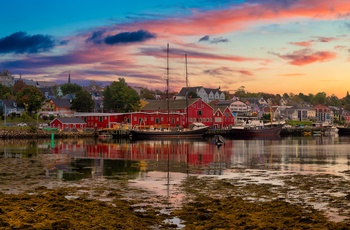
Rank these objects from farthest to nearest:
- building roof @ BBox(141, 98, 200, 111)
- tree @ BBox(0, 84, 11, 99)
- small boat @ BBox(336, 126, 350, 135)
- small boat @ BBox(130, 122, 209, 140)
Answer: tree @ BBox(0, 84, 11, 99) → small boat @ BBox(336, 126, 350, 135) → building roof @ BBox(141, 98, 200, 111) → small boat @ BBox(130, 122, 209, 140)

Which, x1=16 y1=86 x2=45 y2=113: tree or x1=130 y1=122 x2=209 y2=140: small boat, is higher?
x1=16 y1=86 x2=45 y2=113: tree

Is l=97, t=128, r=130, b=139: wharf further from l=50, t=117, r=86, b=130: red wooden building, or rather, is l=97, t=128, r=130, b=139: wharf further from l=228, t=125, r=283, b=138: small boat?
l=228, t=125, r=283, b=138: small boat

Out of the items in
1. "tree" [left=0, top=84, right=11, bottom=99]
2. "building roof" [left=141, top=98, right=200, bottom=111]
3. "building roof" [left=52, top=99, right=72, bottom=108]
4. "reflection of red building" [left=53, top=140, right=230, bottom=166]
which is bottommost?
"reflection of red building" [left=53, top=140, right=230, bottom=166]

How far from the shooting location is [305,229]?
47.1 ft

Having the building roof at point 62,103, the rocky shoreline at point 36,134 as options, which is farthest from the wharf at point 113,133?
the building roof at point 62,103

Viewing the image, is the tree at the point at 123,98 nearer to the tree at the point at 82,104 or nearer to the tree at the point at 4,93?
the tree at the point at 82,104

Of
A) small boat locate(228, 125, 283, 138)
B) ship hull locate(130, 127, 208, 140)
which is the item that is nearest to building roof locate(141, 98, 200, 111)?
small boat locate(228, 125, 283, 138)

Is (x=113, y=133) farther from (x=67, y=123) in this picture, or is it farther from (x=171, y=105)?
(x=171, y=105)

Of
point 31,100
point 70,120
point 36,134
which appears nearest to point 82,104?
point 31,100

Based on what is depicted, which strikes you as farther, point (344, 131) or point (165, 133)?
point (344, 131)

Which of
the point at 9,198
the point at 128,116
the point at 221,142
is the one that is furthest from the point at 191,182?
the point at 128,116

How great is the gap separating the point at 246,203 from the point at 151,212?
4188 millimetres

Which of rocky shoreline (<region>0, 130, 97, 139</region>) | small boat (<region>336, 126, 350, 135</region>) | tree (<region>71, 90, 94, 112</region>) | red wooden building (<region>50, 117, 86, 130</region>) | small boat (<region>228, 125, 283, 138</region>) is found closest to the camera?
rocky shoreline (<region>0, 130, 97, 139</region>)

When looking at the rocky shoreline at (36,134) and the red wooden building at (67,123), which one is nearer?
the rocky shoreline at (36,134)
